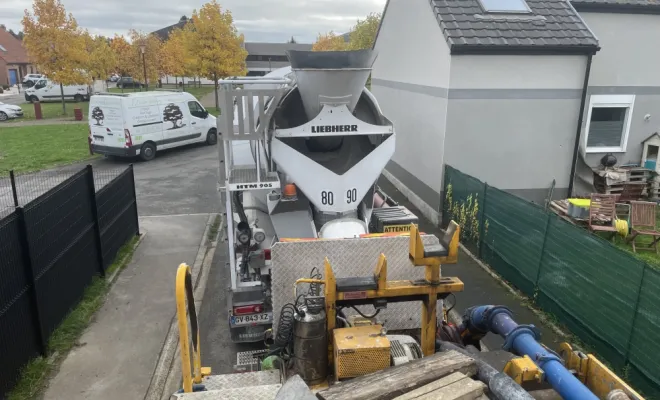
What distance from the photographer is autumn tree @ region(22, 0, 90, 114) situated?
28227mm

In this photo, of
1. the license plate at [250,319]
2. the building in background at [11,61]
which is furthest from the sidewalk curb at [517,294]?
the building in background at [11,61]

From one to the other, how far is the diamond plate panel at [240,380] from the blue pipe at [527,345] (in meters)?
1.94

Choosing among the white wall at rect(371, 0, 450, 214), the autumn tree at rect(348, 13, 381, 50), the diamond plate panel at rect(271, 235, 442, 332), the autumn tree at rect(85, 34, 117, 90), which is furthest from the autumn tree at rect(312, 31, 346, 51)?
the diamond plate panel at rect(271, 235, 442, 332)

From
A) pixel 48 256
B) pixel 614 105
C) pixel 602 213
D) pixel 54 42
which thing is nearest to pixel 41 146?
pixel 54 42

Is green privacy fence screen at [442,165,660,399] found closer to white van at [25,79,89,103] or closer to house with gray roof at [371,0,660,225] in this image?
house with gray roof at [371,0,660,225]

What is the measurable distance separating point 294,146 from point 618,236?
26.5 feet

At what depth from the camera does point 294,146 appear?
21.0 feet

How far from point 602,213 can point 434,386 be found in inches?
364

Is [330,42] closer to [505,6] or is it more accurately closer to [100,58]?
[100,58]

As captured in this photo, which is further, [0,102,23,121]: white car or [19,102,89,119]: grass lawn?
[19,102,89,119]: grass lawn

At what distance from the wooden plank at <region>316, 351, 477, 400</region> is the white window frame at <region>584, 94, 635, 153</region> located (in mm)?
11002

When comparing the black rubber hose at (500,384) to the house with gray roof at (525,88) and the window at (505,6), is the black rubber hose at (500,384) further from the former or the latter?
the window at (505,6)

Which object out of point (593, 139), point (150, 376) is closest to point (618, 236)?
point (593, 139)

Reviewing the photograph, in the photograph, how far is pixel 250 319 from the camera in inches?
253
